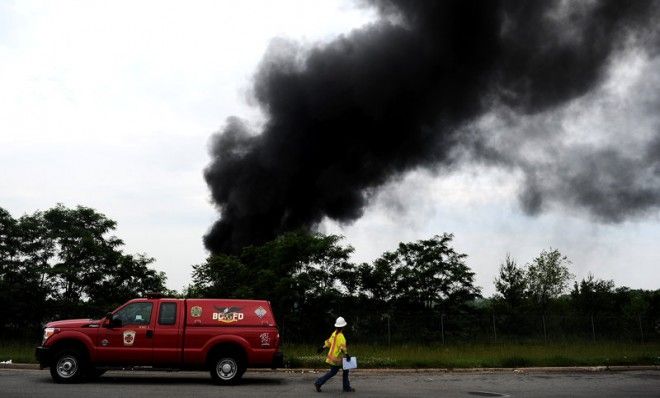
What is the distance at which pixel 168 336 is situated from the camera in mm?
12547

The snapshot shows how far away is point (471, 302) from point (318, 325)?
425 inches

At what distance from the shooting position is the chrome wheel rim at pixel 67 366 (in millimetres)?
12281

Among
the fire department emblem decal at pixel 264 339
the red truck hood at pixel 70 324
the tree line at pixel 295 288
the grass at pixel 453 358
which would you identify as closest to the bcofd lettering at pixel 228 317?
the fire department emblem decal at pixel 264 339

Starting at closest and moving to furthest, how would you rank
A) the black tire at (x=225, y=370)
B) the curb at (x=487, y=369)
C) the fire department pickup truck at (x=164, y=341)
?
the fire department pickup truck at (x=164, y=341) < the black tire at (x=225, y=370) < the curb at (x=487, y=369)

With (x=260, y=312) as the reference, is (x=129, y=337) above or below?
below

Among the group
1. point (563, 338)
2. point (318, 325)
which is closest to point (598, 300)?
point (563, 338)

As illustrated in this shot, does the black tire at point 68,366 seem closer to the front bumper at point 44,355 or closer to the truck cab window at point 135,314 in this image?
the front bumper at point 44,355

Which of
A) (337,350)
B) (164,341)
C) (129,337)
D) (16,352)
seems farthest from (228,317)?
(16,352)

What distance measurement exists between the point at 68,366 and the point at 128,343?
4.24ft

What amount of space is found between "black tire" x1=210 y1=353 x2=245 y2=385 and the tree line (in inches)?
498

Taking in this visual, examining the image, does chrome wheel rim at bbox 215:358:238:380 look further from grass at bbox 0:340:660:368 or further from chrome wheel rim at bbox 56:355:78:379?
grass at bbox 0:340:660:368

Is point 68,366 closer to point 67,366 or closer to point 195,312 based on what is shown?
point 67,366

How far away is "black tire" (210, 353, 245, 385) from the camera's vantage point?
1259 centimetres

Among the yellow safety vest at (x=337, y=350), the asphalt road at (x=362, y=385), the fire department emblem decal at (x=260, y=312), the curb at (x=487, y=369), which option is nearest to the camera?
the asphalt road at (x=362, y=385)
